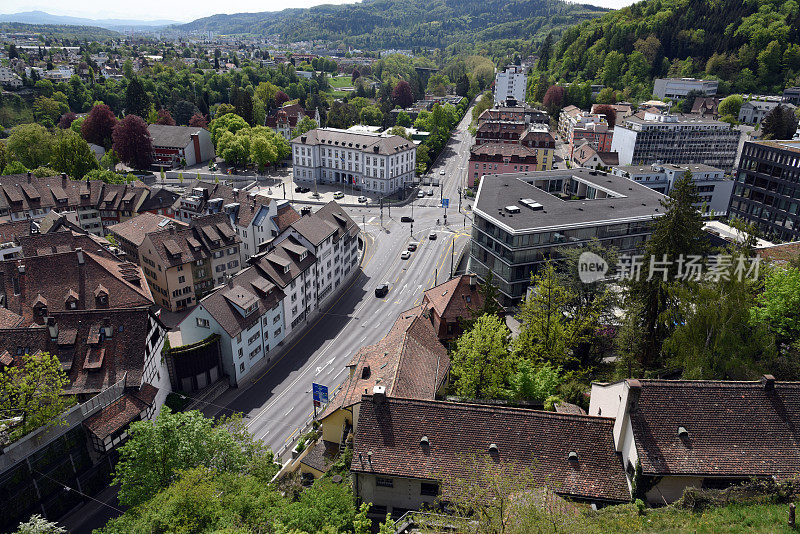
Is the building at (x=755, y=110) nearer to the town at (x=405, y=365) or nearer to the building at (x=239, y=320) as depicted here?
the town at (x=405, y=365)

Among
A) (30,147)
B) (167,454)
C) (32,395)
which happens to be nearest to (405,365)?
(167,454)

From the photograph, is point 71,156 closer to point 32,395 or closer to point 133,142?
point 133,142

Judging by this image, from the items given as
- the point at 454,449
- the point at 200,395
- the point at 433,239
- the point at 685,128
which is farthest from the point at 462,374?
the point at 685,128

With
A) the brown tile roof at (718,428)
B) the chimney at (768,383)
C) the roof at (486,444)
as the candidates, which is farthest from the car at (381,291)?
the chimney at (768,383)

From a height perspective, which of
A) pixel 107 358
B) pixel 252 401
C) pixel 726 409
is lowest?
pixel 252 401

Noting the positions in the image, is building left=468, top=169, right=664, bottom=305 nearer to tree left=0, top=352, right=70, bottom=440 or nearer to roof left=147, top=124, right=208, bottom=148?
tree left=0, top=352, right=70, bottom=440

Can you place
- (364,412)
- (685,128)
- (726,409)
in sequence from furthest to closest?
(685,128) < (364,412) < (726,409)

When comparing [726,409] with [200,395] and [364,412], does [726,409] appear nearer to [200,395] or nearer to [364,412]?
[364,412]
